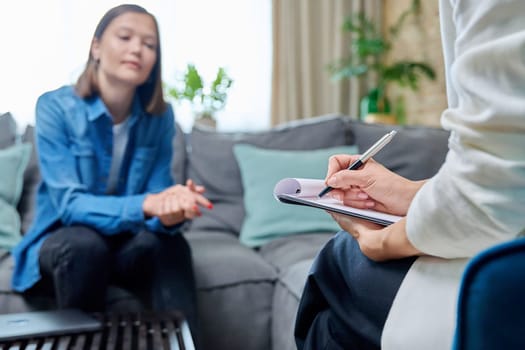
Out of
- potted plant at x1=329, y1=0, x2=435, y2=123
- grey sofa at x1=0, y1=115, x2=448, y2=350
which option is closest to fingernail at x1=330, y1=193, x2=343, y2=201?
grey sofa at x1=0, y1=115, x2=448, y2=350

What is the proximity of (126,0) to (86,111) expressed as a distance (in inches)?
11.6

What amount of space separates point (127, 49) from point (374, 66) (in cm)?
196

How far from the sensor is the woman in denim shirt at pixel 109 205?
0.84m

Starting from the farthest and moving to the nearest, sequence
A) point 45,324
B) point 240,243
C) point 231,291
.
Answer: point 240,243 → point 231,291 → point 45,324

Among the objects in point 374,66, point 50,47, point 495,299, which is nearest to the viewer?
point 495,299

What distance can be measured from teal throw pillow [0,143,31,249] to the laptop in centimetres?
41

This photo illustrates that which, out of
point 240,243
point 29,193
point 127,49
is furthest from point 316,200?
point 29,193

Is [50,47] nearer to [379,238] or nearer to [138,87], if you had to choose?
[138,87]

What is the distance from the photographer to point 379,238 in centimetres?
50

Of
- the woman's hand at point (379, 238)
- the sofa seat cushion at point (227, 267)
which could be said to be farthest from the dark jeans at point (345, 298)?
the sofa seat cushion at point (227, 267)

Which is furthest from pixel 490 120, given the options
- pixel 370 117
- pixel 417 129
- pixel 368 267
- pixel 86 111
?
pixel 370 117

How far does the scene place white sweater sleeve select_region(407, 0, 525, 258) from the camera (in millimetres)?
368

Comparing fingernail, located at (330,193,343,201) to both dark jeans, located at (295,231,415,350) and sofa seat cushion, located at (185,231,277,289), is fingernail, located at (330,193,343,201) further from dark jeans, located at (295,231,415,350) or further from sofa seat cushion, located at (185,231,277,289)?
sofa seat cushion, located at (185,231,277,289)

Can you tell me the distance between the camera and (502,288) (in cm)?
34
